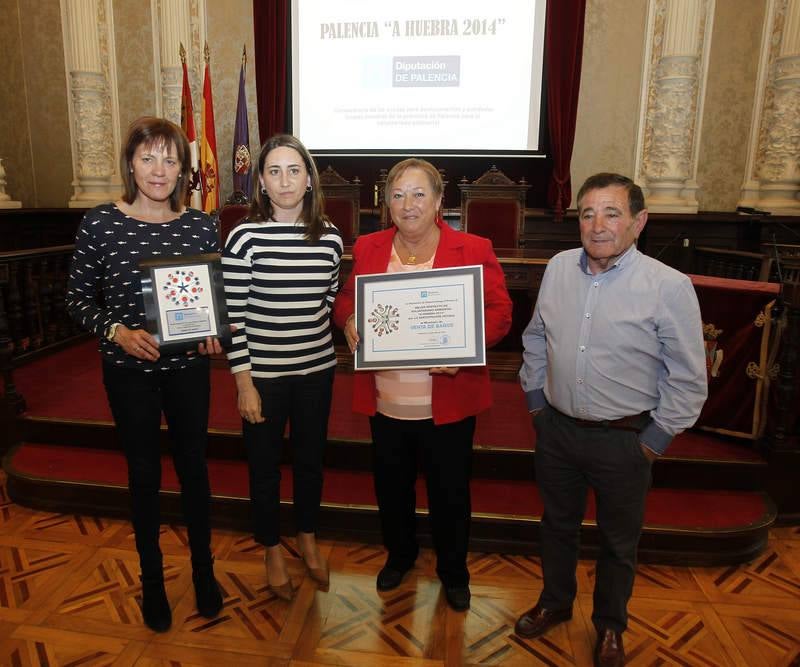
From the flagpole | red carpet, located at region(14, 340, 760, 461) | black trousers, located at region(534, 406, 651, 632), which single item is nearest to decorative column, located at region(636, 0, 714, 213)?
red carpet, located at region(14, 340, 760, 461)

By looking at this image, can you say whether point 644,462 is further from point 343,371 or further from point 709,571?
point 343,371

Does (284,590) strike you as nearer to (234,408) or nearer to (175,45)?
(234,408)

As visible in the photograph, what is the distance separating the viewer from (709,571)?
2.49 m

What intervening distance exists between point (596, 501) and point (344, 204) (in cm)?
425

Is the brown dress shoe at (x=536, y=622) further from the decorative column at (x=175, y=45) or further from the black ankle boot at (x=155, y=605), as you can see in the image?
the decorative column at (x=175, y=45)

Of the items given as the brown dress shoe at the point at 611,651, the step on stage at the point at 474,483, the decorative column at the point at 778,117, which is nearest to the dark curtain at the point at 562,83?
the decorative column at the point at 778,117

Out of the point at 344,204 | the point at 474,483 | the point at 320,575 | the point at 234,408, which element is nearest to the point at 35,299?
the point at 234,408

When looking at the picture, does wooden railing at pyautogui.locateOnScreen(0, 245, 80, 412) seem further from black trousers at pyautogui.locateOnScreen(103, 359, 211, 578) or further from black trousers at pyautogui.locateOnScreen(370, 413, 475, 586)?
black trousers at pyautogui.locateOnScreen(370, 413, 475, 586)

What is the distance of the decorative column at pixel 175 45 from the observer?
6.20 m

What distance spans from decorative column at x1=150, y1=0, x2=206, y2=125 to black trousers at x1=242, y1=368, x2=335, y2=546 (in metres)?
5.30

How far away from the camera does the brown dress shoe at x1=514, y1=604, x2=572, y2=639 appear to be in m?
2.03

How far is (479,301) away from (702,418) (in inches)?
79.7

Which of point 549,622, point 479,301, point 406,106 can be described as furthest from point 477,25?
point 549,622

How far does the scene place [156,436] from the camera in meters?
1.89
